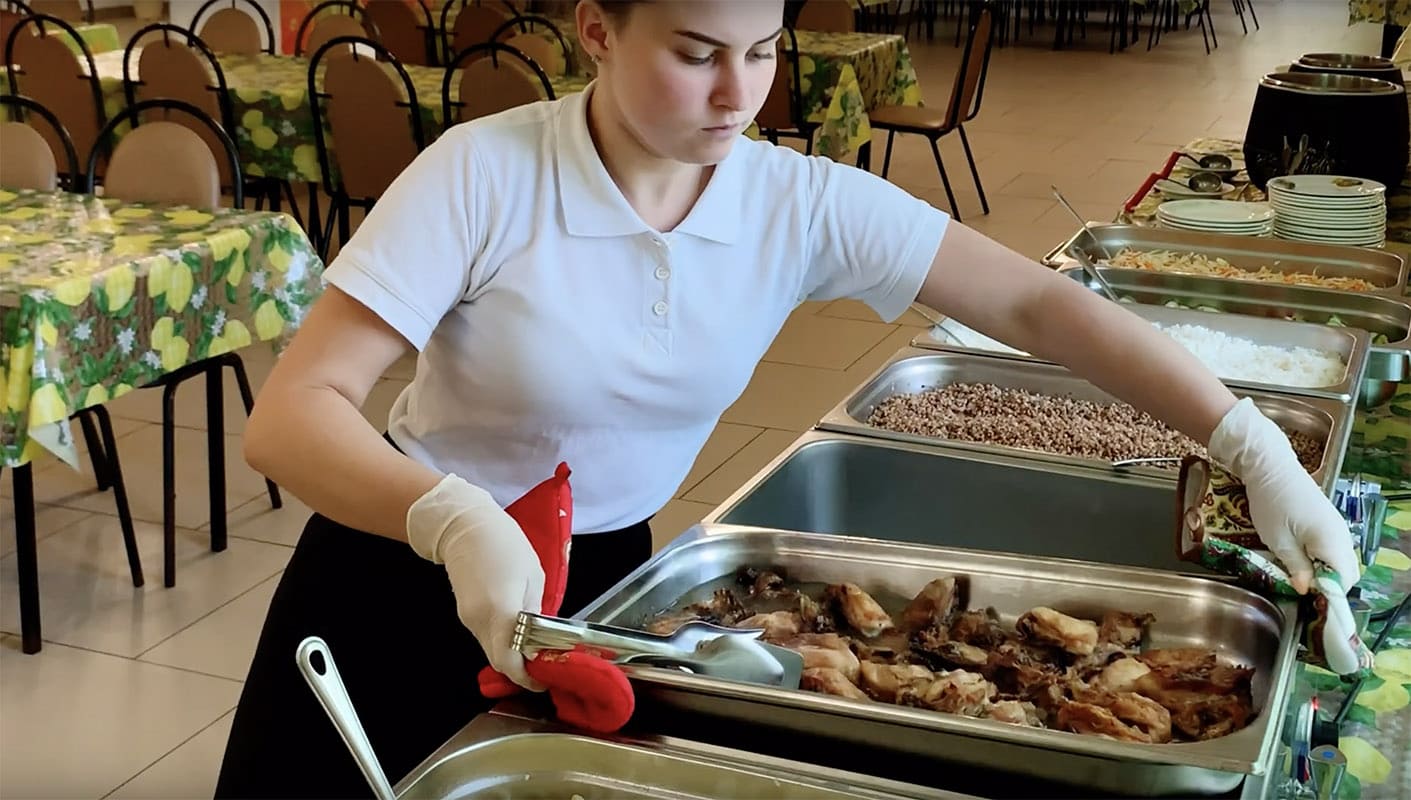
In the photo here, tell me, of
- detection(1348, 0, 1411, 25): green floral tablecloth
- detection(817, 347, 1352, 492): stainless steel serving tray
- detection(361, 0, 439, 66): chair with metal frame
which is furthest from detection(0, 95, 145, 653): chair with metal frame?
detection(1348, 0, 1411, 25): green floral tablecloth

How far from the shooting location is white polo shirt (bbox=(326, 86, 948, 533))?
1.19 m

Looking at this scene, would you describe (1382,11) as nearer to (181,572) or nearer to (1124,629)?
(181,572)

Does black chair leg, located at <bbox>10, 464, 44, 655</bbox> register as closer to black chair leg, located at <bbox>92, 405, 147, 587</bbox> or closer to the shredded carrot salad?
black chair leg, located at <bbox>92, 405, 147, 587</bbox>

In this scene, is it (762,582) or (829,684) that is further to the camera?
(762,582)

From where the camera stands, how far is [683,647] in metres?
0.96

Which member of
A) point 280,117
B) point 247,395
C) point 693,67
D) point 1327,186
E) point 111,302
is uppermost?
point 693,67

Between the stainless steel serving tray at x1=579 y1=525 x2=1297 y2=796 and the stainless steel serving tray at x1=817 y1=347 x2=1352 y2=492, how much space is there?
30cm

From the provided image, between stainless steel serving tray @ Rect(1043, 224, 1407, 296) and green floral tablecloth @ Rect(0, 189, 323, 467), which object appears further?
green floral tablecloth @ Rect(0, 189, 323, 467)

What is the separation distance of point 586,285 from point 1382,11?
5.05 meters

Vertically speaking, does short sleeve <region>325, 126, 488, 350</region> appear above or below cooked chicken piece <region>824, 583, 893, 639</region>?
above

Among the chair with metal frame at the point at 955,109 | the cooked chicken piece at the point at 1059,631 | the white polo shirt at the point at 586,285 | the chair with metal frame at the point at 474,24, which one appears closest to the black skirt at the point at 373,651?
the white polo shirt at the point at 586,285

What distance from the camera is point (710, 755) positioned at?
35.7 inches

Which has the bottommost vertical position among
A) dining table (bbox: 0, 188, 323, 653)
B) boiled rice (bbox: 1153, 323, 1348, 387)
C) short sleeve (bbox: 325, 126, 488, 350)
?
dining table (bbox: 0, 188, 323, 653)

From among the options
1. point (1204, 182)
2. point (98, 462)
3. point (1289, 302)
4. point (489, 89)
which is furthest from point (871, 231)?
point (489, 89)
